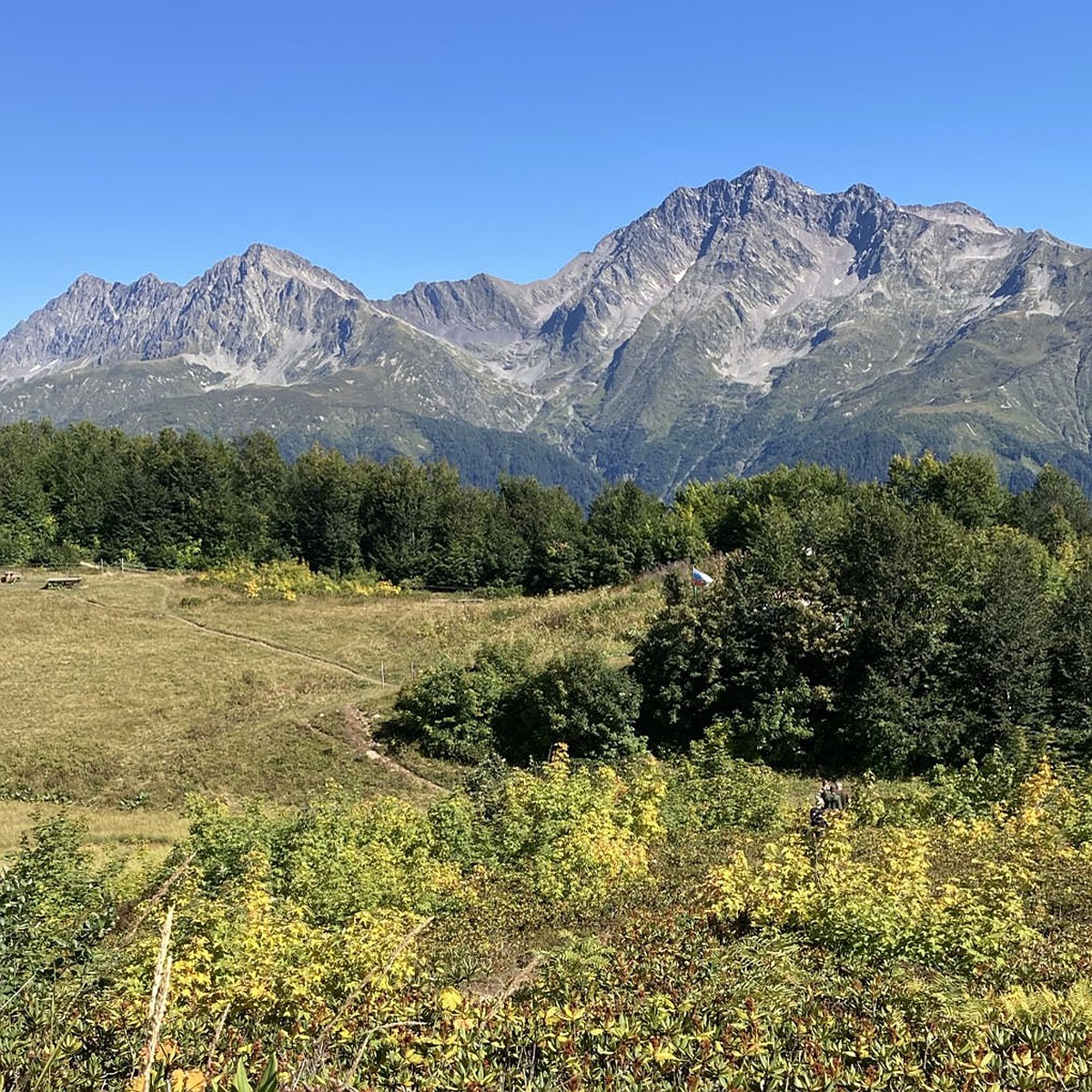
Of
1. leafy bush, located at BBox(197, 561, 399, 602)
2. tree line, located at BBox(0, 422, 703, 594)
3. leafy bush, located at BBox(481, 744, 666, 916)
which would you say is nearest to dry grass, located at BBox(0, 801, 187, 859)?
leafy bush, located at BBox(481, 744, 666, 916)

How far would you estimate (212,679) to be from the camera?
3816 centimetres

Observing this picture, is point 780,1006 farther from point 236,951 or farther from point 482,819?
point 482,819

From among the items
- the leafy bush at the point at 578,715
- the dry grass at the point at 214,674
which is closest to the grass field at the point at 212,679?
the dry grass at the point at 214,674

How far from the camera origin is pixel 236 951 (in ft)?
30.7

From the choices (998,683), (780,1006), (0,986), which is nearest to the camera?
(780,1006)

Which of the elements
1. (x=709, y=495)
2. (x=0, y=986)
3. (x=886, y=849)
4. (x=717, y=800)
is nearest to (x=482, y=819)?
(x=717, y=800)

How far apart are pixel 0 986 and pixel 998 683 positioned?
1086 inches

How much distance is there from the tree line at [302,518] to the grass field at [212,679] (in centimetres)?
921

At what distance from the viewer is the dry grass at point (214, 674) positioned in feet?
94.4

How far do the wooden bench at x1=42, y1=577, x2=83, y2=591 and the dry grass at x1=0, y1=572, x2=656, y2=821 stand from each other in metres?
0.82

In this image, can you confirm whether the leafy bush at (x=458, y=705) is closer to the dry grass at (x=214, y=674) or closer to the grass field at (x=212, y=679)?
the grass field at (x=212, y=679)

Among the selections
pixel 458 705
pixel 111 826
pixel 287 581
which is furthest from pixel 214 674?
pixel 287 581

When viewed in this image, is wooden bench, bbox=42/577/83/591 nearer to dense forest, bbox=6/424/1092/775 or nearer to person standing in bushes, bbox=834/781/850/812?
dense forest, bbox=6/424/1092/775

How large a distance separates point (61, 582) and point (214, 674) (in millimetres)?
26168
